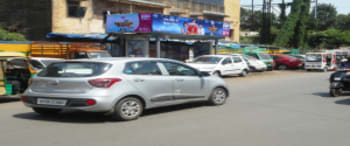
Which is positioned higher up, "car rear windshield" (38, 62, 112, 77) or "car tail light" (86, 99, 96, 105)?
"car rear windshield" (38, 62, 112, 77)

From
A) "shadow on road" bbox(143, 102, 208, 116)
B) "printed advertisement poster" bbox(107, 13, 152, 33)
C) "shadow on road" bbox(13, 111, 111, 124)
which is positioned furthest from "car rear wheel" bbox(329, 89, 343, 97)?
"printed advertisement poster" bbox(107, 13, 152, 33)

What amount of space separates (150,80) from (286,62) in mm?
25373

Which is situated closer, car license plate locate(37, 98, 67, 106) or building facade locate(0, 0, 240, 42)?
car license plate locate(37, 98, 67, 106)

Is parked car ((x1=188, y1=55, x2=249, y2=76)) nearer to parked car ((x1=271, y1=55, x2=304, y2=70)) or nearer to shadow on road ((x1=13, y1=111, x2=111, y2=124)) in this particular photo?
parked car ((x1=271, y1=55, x2=304, y2=70))

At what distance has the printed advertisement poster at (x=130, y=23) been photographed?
18.9 metres

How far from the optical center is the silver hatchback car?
6613 mm

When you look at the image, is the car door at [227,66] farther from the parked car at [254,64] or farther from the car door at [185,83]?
the car door at [185,83]

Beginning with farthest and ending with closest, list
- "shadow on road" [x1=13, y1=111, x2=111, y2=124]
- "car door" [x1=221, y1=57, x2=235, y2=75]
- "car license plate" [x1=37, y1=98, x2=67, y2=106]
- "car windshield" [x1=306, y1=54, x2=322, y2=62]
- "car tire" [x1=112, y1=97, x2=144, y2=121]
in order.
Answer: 1. "car windshield" [x1=306, y1=54, x2=322, y2=62]
2. "car door" [x1=221, y1=57, x2=235, y2=75]
3. "shadow on road" [x1=13, y1=111, x2=111, y2=124]
4. "car tire" [x1=112, y1=97, x2=144, y2=121]
5. "car license plate" [x1=37, y1=98, x2=67, y2=106]

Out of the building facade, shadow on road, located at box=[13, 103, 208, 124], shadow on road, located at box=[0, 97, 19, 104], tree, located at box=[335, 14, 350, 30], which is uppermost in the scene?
tree, located at box=[335, 14, 350, 30]

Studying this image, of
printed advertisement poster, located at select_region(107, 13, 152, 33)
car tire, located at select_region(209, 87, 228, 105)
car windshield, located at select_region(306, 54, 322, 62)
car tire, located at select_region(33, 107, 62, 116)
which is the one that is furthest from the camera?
car windshield, located at select_region(306, 54, 322, 62)

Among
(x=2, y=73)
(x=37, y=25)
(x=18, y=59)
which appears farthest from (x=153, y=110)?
(x=37, y=25)

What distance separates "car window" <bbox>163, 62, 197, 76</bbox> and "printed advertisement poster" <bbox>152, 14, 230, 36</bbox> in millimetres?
10578

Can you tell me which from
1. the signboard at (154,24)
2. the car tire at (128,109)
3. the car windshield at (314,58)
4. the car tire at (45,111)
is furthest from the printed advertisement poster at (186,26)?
the car tire at (128,109)

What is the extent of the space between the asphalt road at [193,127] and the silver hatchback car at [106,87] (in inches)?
13.4
